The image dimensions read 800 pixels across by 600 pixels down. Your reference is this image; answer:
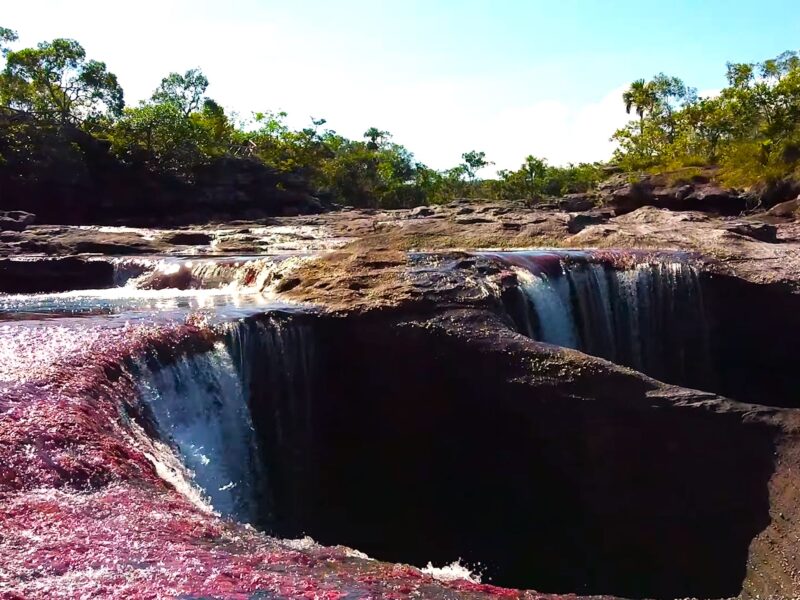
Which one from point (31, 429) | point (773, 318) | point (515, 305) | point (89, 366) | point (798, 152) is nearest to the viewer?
point (31, 429)

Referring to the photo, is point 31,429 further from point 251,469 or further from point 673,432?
point 673,432

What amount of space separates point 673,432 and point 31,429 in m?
6.41

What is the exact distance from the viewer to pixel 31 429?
5.08 m

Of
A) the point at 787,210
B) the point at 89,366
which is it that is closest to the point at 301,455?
the point at 89,366

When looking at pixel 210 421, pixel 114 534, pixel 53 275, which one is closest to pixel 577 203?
pixel 53 275

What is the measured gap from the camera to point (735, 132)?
37.6 meters

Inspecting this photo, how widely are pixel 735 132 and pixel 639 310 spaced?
27.7m

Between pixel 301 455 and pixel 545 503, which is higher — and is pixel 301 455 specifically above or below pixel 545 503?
above

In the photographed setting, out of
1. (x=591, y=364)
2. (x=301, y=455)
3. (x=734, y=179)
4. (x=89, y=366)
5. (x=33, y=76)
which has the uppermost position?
(x=33, y=76)

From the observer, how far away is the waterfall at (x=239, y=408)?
7215mm

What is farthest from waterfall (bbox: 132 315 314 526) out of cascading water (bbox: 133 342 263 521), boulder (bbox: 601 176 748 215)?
boulder (bbox: 601 176 748 215)

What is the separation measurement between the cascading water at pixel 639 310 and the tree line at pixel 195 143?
25.6m

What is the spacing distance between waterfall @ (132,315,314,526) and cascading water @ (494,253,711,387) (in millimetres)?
5517

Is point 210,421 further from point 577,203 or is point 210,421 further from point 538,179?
point 538,179
